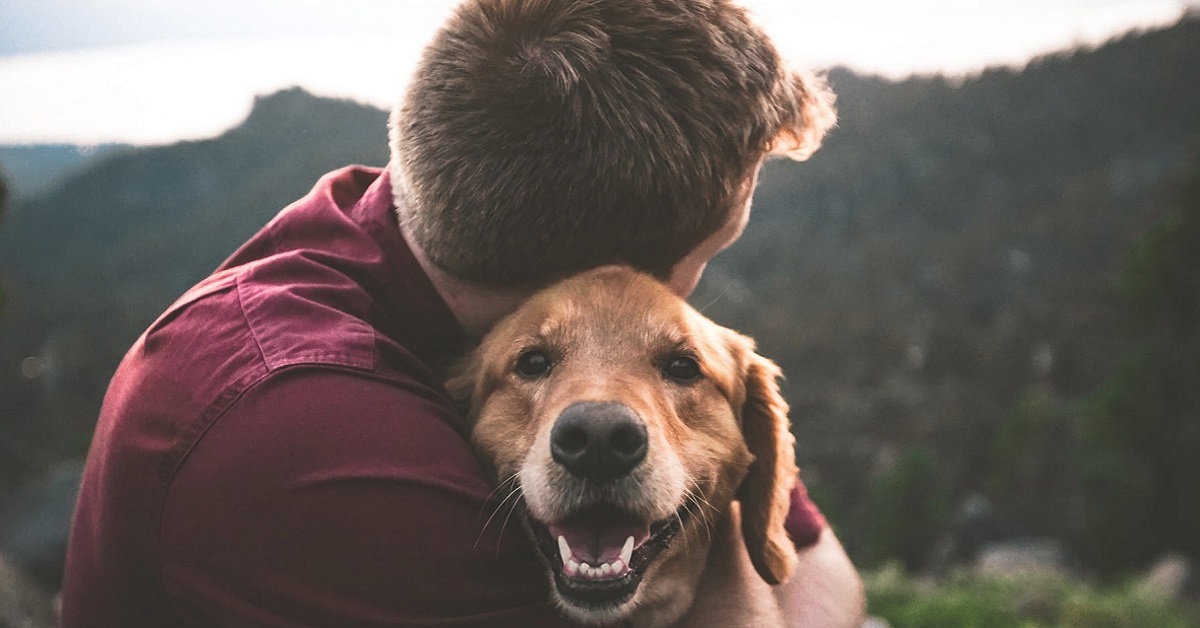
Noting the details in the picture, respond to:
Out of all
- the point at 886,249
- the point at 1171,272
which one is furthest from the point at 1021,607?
the point at 886,249

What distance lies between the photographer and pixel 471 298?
9.48 ft

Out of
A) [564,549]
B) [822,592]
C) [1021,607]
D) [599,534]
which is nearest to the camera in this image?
[564,549]

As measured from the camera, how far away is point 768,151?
9.57 ft

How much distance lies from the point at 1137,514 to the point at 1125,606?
1322 cm

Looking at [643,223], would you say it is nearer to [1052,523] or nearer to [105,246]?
[105,246]

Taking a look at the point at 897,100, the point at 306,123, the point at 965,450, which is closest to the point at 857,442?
the point at 965,450

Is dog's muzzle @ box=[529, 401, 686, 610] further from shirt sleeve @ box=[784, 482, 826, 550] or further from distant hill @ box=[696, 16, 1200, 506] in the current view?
distant hill @ box=[696, 16, 1200, 506]

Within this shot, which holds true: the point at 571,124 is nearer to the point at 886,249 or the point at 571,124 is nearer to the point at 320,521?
the point at 320,521

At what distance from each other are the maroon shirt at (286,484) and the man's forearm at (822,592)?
121cm

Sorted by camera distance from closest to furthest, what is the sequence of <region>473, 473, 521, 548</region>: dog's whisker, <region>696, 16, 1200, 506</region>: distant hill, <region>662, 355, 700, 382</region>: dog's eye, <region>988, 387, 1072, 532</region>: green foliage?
<region>473, 473, 521, 548</region>: dog's whisker
<region>662, 355, 700, 382</region>: dog's eye
<region>988, 387, 1072, 532</region>: green foliage
<region>696, 16, 1200, 506</region>: distant hill

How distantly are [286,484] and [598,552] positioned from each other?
0.95m

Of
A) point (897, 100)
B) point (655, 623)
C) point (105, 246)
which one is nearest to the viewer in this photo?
point (655, 623)

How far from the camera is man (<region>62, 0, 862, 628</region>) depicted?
1.99 metres

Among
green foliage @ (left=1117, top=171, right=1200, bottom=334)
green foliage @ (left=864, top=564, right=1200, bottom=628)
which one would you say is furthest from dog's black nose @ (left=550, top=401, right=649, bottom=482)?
green foliage @ (left=1117, top=171, right=1200, bottom=334)
